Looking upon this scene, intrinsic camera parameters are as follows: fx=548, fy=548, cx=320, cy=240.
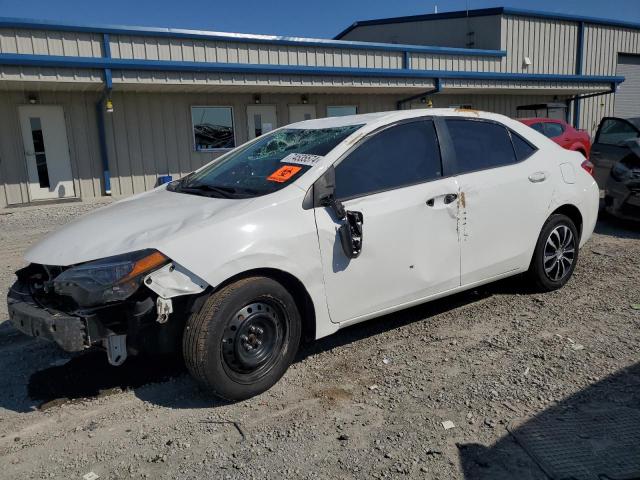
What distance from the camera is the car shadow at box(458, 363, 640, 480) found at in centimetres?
257

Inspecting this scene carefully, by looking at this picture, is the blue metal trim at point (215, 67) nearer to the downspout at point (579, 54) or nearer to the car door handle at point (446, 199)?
the downspout at point (579, 54)

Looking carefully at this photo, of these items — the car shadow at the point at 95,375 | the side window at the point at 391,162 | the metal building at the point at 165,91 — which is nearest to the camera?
the car shadow at the point at 95,375

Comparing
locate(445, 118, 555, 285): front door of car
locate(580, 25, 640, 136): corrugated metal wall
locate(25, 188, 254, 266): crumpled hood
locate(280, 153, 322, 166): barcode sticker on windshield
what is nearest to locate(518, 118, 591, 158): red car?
locate(445, 118, 555, 285): front door of car

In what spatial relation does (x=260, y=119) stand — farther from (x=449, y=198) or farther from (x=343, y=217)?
(x=343, y=217)

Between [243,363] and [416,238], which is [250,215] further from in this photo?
[416,238]

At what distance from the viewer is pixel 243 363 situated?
3219mm

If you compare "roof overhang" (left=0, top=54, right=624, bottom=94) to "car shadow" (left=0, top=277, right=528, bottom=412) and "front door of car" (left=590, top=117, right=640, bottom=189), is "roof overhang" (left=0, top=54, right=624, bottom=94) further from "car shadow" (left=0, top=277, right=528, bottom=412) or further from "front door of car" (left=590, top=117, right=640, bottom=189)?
"car shadow" (left=0, top=277, right=528, bottom=412)

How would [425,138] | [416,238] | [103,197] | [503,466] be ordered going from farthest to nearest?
1. [103,197]
2. [425,138]
3. [416,238]
4. [503,466]

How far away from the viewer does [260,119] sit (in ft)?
50.2

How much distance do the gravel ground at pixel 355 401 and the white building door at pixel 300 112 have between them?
11.8 metres

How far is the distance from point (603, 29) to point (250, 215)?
25.4 meters

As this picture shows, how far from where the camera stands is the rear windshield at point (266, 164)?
143 inches

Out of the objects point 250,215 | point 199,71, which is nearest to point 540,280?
point 250,215

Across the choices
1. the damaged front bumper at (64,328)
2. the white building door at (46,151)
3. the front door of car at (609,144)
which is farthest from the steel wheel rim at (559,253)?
the white building door at (46,151)
